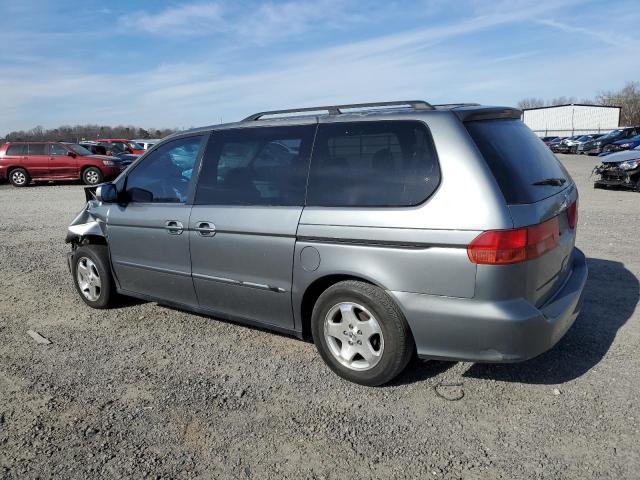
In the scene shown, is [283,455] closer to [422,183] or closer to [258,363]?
[258,363]

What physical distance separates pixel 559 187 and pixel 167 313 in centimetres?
364

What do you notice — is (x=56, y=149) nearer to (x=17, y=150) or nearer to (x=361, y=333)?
(x=17, y=150)

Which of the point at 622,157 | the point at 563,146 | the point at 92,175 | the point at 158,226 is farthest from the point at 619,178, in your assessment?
the point at 563,146

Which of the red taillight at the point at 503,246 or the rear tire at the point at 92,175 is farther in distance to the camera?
the rear tire at the point at 92,175

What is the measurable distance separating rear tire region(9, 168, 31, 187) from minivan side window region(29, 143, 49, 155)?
2.60ft

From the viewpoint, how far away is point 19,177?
2055cm

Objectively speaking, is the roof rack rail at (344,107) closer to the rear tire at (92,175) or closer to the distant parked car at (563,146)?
the rear tire at (92,175)

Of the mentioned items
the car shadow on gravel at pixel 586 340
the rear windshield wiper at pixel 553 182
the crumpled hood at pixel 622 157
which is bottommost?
the car shadow on gravel at pixel 586 340

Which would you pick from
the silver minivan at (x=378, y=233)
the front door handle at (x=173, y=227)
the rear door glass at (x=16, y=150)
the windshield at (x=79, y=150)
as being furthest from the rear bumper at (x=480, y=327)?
the rear door glass at (x=16, y=150)

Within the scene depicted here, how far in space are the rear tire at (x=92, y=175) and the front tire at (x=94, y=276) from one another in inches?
646

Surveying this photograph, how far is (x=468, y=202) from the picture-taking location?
2982 mm

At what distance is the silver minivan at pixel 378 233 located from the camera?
301cm

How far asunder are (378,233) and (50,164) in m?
20.5

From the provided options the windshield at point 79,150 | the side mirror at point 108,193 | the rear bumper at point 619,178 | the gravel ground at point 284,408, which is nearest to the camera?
the gravel ground at point 284,408
